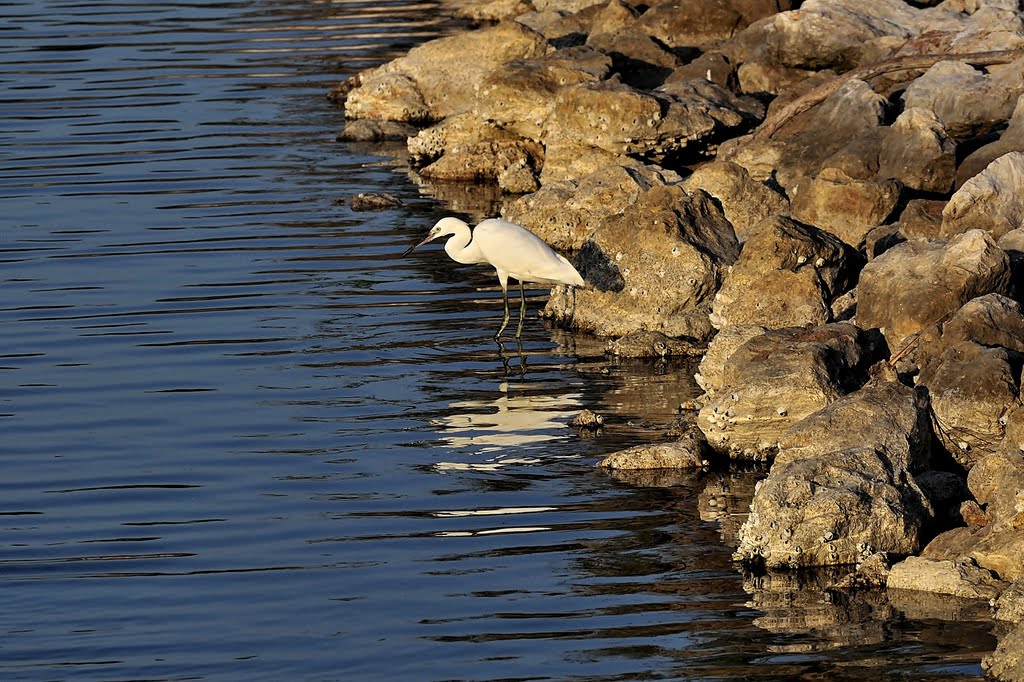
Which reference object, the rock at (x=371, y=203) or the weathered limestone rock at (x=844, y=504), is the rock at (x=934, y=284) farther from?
the rock at (x=371, y=203)

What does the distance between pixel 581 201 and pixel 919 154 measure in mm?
3388

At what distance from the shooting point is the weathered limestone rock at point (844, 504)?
9.55 metres

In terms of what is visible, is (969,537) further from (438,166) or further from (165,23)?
(165,23)

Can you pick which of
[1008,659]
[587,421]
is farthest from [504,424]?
[1008,659]

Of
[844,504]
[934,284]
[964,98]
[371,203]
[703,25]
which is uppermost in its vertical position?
[703,25]

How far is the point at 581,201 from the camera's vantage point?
1750 centimetres

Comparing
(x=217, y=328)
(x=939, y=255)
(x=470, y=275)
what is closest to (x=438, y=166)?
(x=470, y=275)

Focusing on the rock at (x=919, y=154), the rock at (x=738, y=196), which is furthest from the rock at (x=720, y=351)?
the rock at (x=919, y=154)

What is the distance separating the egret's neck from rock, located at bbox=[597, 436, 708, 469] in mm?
4442

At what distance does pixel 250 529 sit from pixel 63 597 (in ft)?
4.59

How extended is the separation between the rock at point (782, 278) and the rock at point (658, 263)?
0.75 metres

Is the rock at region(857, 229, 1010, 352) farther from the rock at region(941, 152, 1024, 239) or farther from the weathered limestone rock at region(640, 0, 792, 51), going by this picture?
the weathered limestone rock at region(640, 0, 792, 51)

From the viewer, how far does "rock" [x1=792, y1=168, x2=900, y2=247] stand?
49.5 ft

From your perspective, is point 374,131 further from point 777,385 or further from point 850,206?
point 777,385
